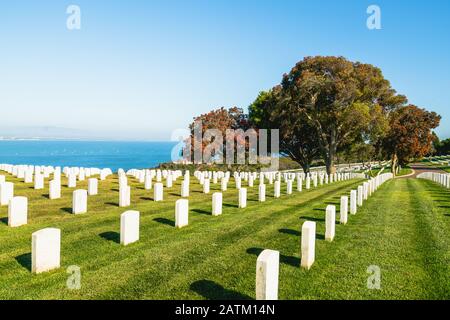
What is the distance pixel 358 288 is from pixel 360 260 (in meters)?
1.64

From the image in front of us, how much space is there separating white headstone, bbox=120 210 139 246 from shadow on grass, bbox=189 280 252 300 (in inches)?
110

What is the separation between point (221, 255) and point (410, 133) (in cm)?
4801

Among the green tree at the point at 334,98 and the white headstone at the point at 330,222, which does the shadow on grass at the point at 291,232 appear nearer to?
the white headstone at the point at 330,222

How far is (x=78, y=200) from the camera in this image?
464 inches

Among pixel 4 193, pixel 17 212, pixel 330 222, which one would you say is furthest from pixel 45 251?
pixel 4 193

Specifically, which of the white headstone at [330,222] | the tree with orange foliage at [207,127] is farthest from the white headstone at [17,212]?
the tree with orange foliage at [207,127]

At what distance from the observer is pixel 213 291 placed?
5820mm

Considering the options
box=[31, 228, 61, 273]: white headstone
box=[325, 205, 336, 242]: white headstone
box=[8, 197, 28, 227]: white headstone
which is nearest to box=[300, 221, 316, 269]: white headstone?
box=[325, 205, 336, 242]: white headstone

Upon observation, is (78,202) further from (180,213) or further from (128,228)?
(128,228)

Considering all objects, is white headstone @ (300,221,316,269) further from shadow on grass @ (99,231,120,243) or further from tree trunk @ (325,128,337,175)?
tree trunk @ (325,128,337,175)

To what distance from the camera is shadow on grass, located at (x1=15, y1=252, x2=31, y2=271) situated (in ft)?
22.1
